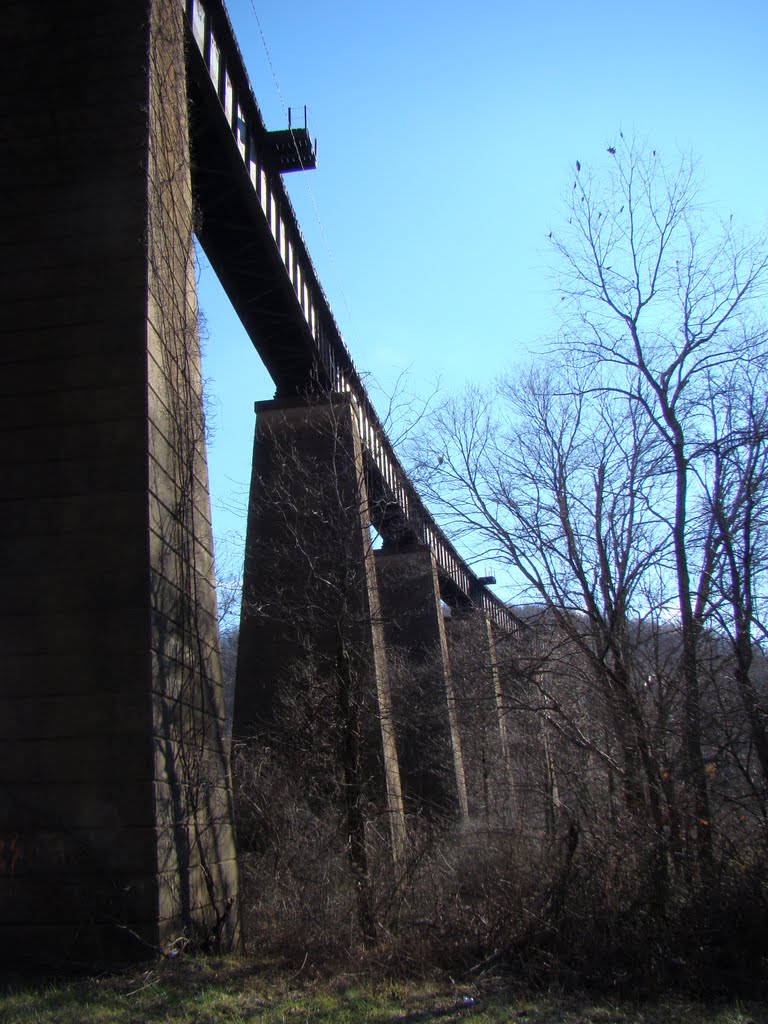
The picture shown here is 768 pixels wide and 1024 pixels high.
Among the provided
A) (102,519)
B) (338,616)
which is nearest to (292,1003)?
(102,519)

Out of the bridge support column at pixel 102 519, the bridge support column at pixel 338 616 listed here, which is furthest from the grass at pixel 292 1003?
the bridge support column at pixel 338 616

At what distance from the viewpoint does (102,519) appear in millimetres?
7539

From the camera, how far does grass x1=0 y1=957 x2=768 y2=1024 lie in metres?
5.82

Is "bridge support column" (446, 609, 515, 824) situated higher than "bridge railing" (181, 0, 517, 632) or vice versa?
"bridge railing" (181, 0, 517, 632)

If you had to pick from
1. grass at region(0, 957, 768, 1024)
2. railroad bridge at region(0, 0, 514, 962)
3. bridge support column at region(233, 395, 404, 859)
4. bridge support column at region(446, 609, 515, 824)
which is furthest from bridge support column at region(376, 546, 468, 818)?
grass at region(0, 957, 768, 1024)

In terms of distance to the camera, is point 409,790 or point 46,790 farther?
point 409,790

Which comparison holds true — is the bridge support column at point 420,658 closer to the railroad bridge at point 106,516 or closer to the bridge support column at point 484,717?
the bridge support column at point 484,717

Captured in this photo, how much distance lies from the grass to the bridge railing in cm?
640

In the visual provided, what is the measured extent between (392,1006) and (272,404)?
15307 millimetres

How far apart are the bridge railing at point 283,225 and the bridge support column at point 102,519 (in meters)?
3.74

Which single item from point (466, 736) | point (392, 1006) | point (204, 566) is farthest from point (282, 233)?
point (466, 736)

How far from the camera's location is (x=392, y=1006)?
629cm

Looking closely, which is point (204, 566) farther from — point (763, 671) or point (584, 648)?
point (763, 671)

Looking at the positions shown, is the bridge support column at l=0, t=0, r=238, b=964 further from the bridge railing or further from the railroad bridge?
the bridge railing
